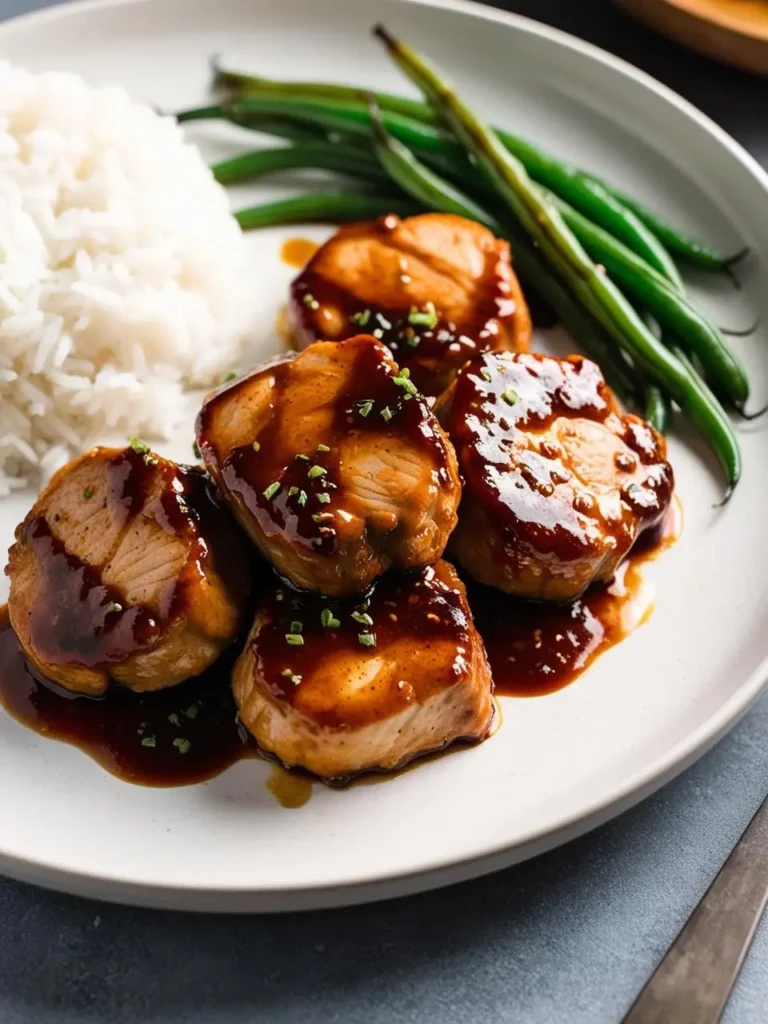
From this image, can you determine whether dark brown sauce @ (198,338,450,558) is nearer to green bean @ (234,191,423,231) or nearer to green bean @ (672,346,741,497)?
green bean @ (672,346,741,497)

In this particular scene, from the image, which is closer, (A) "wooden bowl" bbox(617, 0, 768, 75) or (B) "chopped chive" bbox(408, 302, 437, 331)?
(B) "chopped chive" bbox(408, 302, 437, 331)

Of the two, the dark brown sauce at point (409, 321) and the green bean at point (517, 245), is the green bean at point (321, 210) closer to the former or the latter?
the green bean at point (517, 245)

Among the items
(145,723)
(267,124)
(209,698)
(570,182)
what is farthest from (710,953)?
(267,124)

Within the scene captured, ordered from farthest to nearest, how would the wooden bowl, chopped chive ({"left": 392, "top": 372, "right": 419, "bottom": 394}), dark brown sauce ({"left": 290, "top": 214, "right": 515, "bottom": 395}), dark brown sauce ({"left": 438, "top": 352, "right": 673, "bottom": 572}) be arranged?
1. the wooden bowl
2. dark brown sauce ({"left": 290, "top": 214, "right": 515, "bottom": 395})
3. dark brown sauce ({"left": 438, "top": 352, "right": 673, "bottom": 572})
4. chopped chive ({"left": 392, "top": 372, "right": 419, "bottom": 394})

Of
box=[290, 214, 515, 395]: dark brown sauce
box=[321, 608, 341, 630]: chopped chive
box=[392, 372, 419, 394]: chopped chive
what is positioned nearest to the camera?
box=[321, 608, 341, 630]: chopped chive

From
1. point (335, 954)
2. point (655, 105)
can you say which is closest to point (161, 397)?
point (335, 954)

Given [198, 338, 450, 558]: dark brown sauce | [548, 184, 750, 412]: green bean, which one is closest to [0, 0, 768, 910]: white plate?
[548, 184, 750, 412]: green bean

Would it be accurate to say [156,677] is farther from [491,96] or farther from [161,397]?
[491,96]
